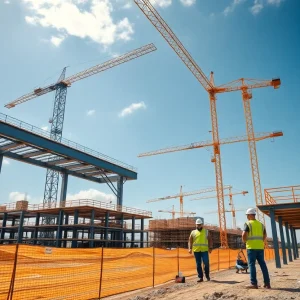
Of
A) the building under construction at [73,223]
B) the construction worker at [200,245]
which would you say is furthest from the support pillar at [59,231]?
the construction worker at [200,245]

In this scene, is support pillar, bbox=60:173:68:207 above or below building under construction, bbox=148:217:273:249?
above

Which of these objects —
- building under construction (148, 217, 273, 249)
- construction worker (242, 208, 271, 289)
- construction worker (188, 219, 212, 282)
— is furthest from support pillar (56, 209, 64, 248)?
construction worker (242, 208, 271, 289)

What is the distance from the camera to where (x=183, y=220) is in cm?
4800

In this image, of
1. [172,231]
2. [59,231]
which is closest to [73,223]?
[59,231]

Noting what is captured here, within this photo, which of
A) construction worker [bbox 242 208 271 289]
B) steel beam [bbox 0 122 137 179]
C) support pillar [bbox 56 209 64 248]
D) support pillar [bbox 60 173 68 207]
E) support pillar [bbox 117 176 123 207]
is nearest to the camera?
construction worker [bbox 242 208 271 289]

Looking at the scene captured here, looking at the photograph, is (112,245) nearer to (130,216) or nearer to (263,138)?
(130,216)

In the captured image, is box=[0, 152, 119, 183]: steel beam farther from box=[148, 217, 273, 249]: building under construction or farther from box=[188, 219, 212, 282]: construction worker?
box=[188, 219, 212, 282]: construction worker

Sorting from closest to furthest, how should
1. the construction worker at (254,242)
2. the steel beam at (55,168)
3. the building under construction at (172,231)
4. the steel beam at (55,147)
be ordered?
the construction worker at (254,242)
the steel beam at (55,147)
the steel beam at (55,168)
the building under construction at (172,231)

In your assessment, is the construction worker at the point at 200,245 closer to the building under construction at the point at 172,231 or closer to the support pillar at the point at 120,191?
the support pillar at the point at 120,191

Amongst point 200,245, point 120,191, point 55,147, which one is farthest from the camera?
point 120,191

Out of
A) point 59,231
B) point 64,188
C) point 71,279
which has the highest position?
point 64,188

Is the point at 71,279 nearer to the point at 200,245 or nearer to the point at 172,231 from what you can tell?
the point at 200,245

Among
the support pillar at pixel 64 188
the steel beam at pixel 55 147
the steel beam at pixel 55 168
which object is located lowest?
the support pillar at pixel 64 188

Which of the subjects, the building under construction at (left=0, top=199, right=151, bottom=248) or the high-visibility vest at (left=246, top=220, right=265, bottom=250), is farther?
the building under construction at (left=0, top=199, right=151, bottom=248)
